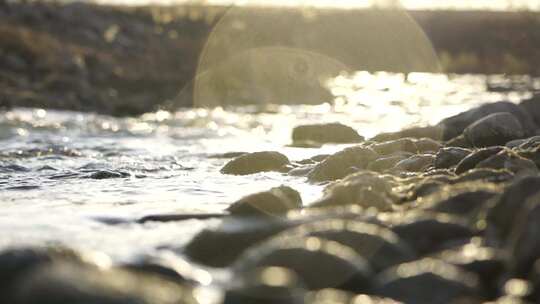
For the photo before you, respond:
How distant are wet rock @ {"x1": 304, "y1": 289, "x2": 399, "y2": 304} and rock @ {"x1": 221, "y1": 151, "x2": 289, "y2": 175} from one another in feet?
13.8

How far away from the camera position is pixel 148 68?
2580 cm

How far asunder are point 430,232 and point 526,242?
1.88 ft

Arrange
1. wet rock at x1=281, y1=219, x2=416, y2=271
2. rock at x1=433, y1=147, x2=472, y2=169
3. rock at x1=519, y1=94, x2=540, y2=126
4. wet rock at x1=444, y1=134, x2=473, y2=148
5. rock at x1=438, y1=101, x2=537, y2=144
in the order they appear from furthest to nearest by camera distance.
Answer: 1. rock at x1=519, y1=94, x2=540, y2=126
2. rock at x1=438, y1=101, x2=537, y2=144
3. wet rock at x1=444, y1=134, x2=473, y2=148
4. rock at x1=433, y1=147, x2=472, y2=169
5. wet rock at x1=281, y1=219, x2=416, y2=271

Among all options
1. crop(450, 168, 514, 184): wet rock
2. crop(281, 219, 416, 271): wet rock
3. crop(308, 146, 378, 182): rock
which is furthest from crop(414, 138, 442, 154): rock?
crop(281, 219, 416, 271): wet rock

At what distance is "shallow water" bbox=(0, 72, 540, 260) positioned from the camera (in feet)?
15.9

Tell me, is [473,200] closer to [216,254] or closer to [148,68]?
[216,254]

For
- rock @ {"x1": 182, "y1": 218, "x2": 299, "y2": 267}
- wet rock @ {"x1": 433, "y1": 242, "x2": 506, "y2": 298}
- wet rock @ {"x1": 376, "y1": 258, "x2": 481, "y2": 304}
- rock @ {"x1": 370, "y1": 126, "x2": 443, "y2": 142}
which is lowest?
wet rock @ {"x1": 376, "y1": 258, "x2": 481, "y2": 304}

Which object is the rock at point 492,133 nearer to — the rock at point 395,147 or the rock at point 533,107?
the rock at point 395,147

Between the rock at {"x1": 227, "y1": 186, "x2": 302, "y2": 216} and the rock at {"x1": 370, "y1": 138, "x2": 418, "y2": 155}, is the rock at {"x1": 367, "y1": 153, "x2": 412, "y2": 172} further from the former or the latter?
the rock at {"x1": 227, "y1": 186, "x2": 302, "y2": 216}

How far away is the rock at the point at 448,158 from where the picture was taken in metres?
6.39

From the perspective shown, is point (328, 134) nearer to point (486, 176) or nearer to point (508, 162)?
point (508, 162)

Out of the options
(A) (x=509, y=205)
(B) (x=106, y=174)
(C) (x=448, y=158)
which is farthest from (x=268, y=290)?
(B) (x=106, y=174)

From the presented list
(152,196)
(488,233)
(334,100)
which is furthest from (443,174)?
(334,100)

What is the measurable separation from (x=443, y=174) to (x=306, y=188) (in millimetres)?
1189
